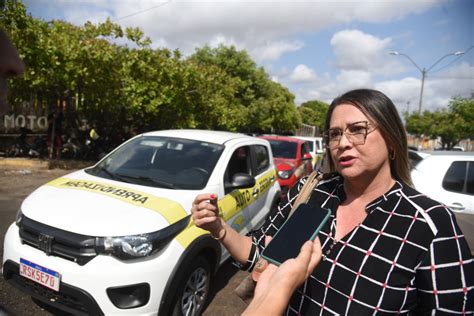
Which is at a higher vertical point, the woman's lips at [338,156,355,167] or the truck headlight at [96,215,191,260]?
the woman's lips at [338,156,355,167]

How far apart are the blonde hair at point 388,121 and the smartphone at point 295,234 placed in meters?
0.47

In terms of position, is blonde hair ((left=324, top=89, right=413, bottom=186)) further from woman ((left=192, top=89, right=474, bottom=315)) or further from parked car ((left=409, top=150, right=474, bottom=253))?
parked car ((left=409, top=150, right=474, bottom=253))

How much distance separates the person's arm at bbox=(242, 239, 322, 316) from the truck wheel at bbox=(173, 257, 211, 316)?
1.71 meters

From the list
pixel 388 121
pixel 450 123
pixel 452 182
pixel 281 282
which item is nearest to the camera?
pixel 281 282

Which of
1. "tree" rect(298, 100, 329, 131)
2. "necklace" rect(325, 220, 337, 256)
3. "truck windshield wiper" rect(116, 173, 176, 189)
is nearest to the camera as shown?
"necklace" rect(325, 220, 337, 256)

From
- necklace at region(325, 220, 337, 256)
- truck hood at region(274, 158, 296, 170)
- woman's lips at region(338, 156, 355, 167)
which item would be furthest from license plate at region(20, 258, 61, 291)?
truck hood at region(274, 158, 296, 170)

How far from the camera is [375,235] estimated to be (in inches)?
50.4

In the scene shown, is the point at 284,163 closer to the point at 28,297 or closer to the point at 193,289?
the point at 193,289

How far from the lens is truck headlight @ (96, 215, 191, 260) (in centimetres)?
233

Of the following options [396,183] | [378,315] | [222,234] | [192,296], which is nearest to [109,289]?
[192,296]

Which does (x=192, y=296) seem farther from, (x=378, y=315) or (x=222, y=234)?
(x=378, y=315)

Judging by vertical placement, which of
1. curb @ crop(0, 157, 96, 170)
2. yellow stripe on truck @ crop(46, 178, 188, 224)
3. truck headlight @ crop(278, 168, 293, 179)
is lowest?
curb @ crop(0, 157, 96, 170)

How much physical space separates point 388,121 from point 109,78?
→ 32.0 ft

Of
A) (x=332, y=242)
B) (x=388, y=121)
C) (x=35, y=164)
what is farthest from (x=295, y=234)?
(x=35, y=164)
